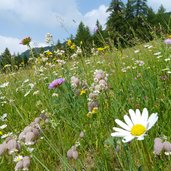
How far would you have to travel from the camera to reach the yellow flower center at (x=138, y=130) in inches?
41.8

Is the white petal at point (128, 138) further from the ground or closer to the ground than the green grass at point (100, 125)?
further from the ground

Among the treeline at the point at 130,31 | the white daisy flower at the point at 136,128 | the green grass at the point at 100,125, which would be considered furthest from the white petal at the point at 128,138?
the treeline at the point at 130,31

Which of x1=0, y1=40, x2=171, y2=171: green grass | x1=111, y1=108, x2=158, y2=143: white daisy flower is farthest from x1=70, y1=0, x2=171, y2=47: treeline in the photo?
x1=111, y1=108, x2=158, y2=143: white daisy flower

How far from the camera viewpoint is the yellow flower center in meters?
1.06

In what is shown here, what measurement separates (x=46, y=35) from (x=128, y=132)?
11.3 feet

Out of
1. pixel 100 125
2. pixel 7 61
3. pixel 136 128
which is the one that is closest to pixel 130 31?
pixel 7 61

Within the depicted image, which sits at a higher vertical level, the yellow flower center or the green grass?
the yellow flower center

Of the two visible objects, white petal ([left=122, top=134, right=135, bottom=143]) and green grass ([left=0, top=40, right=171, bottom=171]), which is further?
green grass ([left=0, top=40, right=171, bottom=171])

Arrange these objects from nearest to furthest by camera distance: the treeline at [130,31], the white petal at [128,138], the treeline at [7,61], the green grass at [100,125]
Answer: the white petal at [128,138]
the green grass at [100,125]
the treeline at [130,31]
the treeline at [7,61]

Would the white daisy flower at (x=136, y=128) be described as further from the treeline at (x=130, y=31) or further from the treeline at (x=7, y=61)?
the treeline at (x=7, y=61)

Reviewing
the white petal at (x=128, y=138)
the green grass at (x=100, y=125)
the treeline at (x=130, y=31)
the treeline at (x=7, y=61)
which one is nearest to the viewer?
the white petal at (x=128, y=138)

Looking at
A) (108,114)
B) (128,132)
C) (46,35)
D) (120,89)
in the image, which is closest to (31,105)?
(46,35)

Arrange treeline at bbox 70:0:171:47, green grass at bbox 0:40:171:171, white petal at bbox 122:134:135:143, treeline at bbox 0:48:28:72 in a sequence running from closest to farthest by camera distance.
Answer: white petal at bbox 122:134:135:143, green grass at bbox 0:40:171:171, treeline at bbox 70:0:171:47, treeline at bbox 0:48:28:72

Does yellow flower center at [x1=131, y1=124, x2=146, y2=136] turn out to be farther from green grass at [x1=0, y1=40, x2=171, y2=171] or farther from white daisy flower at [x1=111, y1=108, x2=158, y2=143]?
green grass at [x1=0, y1=40, x2=171, y2=171]
